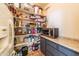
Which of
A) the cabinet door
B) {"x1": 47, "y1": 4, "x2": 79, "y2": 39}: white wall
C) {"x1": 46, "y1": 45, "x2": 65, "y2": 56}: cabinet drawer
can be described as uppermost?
{"x1": 47, "y1": 4, "x2": 79, "y2": 39}: white wall

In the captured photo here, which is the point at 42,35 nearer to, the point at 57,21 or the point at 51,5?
the point at 57,21

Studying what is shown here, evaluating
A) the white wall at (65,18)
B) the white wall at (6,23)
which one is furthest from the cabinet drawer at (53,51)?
the white wall at (6,23)

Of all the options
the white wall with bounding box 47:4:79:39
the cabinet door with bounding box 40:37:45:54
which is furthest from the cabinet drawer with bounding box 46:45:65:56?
the white wall with bounding box 47:4:79:39

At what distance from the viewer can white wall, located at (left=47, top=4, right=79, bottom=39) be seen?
1613mm

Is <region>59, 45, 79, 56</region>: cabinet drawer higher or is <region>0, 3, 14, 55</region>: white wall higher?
<region>0, 3, 14, 55</region>: white wall

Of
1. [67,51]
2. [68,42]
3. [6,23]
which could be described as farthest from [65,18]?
[6,23]

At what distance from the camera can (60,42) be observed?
161 centimetres

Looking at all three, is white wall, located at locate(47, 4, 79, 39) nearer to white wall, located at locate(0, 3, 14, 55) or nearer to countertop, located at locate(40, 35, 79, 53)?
countertop, located at locate(40, 35, 79, 53)

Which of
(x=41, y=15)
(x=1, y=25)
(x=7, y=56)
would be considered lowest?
(x=7, y=56)

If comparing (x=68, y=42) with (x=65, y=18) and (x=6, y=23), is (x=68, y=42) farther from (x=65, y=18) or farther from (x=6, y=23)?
(x=6, y=23)

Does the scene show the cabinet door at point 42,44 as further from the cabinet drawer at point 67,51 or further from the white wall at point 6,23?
the white wall at point 6,23

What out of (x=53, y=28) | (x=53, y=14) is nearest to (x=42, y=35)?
(x=53, y=28)

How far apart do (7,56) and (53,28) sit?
0.65 metres

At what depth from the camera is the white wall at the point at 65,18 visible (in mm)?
1613
